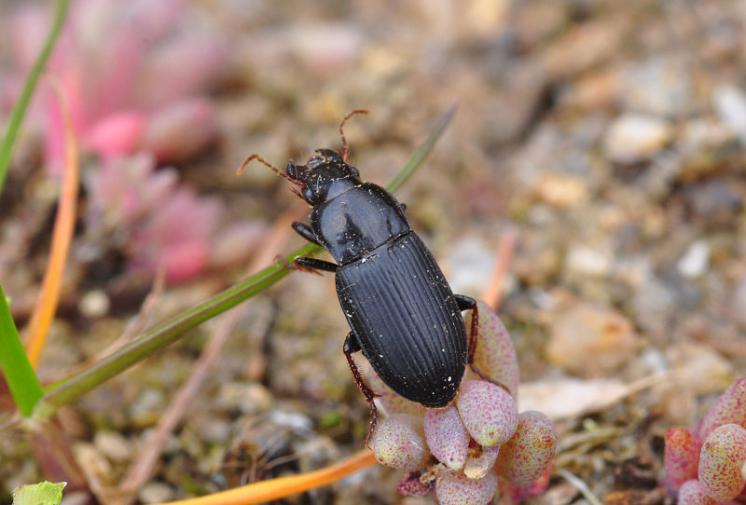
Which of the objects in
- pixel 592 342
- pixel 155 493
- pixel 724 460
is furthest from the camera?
pixel 592 342

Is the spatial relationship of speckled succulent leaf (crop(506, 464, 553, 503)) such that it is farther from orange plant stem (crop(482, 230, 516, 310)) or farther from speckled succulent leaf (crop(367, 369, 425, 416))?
orange plant stem (crop(482, 230, 516, 310))

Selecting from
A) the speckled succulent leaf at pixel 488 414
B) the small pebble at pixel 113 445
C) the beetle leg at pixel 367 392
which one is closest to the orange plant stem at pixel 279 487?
the beetle leg at pixel 367 392

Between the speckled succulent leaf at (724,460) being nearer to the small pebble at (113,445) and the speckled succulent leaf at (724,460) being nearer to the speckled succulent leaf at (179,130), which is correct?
the small pebble at (113,445)

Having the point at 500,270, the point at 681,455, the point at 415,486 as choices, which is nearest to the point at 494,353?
the point at 415,486

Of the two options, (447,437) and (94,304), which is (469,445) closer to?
(447,437)

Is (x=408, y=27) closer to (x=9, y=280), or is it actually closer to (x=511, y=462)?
(x=9, y=280)

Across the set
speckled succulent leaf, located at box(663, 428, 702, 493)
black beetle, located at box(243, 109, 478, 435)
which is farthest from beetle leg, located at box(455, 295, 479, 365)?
speckled succulent leaf, located at box(663, 428, 702, 493)

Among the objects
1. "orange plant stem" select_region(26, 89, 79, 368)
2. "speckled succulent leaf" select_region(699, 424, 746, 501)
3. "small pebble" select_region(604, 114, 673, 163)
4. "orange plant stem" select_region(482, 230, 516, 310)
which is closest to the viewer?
"speckled succulent leaf" select_region(699, 424, 746, 501)
